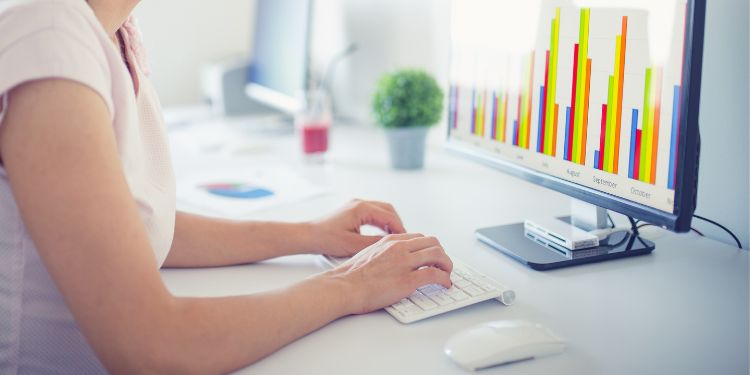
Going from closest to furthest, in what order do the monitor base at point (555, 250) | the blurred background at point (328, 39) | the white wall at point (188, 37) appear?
the monitor base at point (555, 250) → the blurred background at point (328, 39) → the white wall at point (188, 37)

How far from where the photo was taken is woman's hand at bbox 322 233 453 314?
82cm

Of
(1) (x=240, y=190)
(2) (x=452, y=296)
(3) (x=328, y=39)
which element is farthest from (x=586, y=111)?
(3) (x=328, y=39)

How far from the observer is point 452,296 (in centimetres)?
85

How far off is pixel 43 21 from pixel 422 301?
516 mm

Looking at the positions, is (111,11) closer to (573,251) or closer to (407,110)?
(573,251)

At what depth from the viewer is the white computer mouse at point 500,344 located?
699 millimetres

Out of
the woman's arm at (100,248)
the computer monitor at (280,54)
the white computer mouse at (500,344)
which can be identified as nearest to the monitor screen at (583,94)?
the white computer mouse at (500,344)

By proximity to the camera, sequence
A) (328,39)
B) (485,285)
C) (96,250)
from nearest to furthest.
Result: (96,250) < (485,285) < (328,39)

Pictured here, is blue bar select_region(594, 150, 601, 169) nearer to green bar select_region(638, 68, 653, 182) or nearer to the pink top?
green bar select_region(638, 68, 653, 182)

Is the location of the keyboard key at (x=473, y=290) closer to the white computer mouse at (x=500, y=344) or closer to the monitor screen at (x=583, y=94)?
the white computer mouse at (x=500, y=344)

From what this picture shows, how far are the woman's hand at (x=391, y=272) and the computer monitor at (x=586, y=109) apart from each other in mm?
181

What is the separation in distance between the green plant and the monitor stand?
0.52 metres

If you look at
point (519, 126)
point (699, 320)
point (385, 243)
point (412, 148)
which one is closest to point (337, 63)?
point (412, 148)

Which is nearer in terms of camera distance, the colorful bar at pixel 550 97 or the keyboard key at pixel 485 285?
the keyboard key at pixel 485 285
